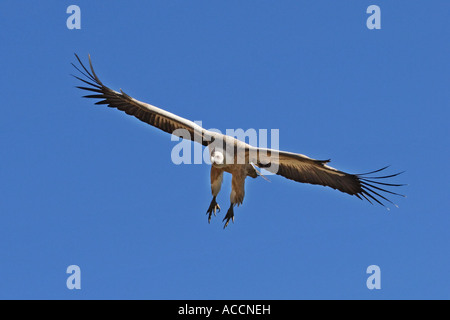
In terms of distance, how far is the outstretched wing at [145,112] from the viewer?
718 inches

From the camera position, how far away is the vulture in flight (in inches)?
685

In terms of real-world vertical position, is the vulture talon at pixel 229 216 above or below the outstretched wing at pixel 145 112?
below

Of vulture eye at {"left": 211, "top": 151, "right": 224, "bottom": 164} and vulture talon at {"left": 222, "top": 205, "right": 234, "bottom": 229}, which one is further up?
vulture eye at {"left": 211, "top": 151, "right": 224, "bottom": 164}

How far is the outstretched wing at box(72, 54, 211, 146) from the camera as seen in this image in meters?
18.2

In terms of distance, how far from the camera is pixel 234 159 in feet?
57.4

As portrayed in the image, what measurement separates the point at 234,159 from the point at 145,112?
100 inches

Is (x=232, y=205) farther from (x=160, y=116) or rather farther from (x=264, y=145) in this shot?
(x=160, y=116)

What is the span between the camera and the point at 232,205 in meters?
17.8

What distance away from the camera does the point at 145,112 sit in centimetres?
1888

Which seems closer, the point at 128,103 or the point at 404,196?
the point at 404,196

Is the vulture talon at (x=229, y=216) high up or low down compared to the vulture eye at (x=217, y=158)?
down

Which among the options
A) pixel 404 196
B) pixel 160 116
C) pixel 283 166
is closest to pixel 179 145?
pixel 160 116
